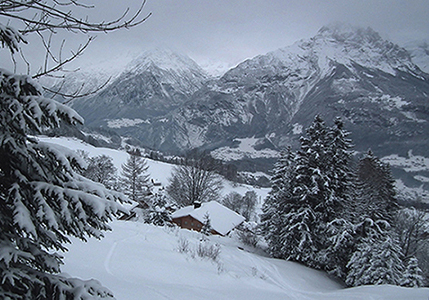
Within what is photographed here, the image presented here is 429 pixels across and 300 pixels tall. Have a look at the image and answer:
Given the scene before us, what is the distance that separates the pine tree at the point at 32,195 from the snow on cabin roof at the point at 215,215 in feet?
87.9

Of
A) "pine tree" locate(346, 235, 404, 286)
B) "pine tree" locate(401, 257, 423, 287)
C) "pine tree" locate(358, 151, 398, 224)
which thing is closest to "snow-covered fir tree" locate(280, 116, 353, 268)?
"pine tree" locate(358, 151, 398, 224)

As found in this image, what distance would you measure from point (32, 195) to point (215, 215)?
3107 cm

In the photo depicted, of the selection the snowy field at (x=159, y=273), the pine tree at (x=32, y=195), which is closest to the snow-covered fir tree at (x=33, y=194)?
the pine tree at (x=32, y=195)

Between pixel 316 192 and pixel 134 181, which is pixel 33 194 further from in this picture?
pixel 134 181

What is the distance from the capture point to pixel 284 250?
17.6 m

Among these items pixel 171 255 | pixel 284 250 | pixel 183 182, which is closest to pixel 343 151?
pixel 284 250

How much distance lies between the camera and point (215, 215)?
32.0 metres

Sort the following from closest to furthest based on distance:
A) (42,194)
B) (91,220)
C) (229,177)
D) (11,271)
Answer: (11,271) < (42,194) < (91,220) < (229,177)

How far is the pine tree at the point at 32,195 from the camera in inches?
68.4

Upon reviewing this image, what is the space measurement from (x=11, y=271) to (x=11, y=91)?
1177mm

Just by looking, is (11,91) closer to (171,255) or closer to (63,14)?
(63,14)

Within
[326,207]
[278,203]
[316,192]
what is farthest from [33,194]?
[278,203]

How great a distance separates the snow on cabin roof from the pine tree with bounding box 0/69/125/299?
87.9 feet

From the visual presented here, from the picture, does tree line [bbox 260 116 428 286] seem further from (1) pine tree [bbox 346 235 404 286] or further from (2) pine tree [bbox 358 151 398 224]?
(1) pine tree [bbox 346 235 404 286]
